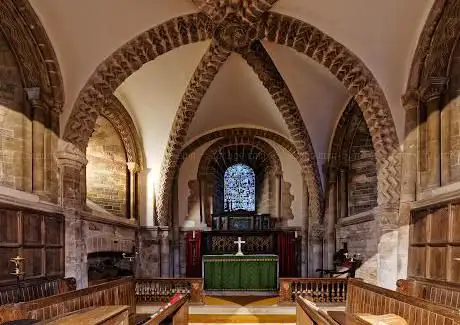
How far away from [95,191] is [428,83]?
25.8 feet

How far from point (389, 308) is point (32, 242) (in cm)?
506

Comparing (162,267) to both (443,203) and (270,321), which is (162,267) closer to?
(270,321)

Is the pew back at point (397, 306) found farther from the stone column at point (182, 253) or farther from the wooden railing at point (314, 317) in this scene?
the stone column at point (182, 253)

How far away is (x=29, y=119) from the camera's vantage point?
6.91 meters

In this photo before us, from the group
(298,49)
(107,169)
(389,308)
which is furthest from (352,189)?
(389,308)

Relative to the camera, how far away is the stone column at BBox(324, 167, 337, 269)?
1234 centimetres

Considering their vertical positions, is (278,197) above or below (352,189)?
below

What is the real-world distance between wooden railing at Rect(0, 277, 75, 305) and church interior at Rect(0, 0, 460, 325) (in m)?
0.03

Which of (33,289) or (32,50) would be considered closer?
(33,289)

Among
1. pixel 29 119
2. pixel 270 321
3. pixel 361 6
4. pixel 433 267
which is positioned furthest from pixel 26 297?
pixel 361 6

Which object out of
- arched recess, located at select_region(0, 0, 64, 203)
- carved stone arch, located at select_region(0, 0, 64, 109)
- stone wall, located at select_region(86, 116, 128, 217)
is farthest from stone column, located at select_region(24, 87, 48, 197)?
stone wall, located at select_region(86, 116, 128, 217)

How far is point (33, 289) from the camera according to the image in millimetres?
6223

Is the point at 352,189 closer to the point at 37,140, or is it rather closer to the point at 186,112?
the point at 186,112

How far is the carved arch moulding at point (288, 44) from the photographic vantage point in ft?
25.1
